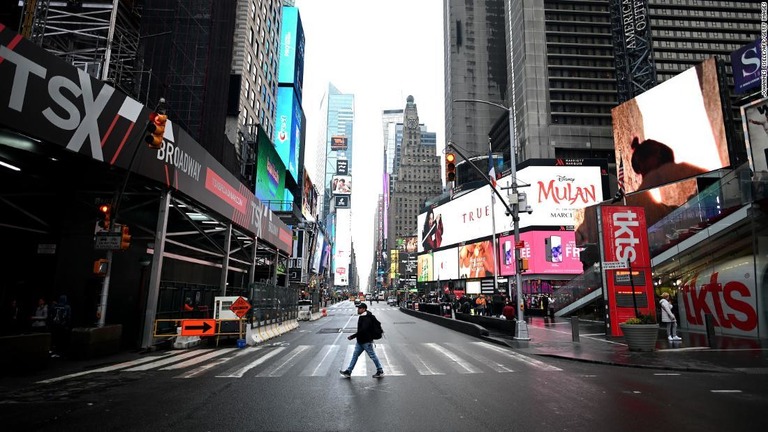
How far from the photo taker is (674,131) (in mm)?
44750

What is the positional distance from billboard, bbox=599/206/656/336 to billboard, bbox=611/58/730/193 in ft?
95.3

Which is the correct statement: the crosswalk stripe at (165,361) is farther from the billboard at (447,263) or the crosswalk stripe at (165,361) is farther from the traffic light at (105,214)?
the billboard at (447,263)

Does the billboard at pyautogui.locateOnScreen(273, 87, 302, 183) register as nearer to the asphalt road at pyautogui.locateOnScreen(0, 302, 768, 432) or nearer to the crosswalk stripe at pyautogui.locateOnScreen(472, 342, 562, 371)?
the crosswalk stripe at pyautogui.locateOnScreen(472, 342, 562, 371)

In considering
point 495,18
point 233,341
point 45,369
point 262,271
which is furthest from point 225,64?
point 495,18

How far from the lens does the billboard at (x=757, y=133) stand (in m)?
17.2

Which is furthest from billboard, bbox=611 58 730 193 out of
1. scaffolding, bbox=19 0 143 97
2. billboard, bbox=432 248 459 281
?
scaffolding, bbox=19 0 143 97

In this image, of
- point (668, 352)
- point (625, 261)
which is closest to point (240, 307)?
point (668, 352)

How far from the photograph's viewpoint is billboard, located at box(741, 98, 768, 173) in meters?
17.2

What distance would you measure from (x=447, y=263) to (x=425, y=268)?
50.3 feet

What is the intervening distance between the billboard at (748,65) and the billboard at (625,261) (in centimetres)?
2614

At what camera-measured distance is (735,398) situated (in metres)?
7.60

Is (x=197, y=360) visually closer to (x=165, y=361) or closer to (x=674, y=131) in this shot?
(x=165, y=361)

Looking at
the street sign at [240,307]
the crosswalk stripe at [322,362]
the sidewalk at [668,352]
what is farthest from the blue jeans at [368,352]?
the street sign at [240,307]

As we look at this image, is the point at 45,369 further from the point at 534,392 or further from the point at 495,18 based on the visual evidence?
the point at 495,18
